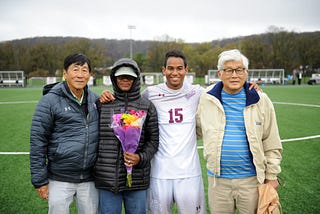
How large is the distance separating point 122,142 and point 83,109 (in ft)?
2.18

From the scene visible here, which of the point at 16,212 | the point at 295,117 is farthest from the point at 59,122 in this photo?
the point at 295,117

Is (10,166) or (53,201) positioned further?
(10,166)

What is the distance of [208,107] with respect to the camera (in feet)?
10.7

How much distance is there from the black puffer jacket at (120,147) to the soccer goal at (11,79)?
4768cm

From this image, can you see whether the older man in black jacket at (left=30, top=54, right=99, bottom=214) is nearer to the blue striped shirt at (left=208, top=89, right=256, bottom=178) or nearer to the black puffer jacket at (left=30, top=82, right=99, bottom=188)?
the black puffer jacket at (left=30, top=82, right=99, bottom=188)

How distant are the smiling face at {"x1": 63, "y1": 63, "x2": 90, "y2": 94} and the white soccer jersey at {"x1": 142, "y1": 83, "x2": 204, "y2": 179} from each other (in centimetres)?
93

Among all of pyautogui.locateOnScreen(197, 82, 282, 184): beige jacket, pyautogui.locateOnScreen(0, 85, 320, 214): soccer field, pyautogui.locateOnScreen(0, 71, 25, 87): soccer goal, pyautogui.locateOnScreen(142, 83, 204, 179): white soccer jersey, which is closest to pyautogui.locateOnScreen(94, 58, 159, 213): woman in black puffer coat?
pyautogui.locateOnScreen(142, 83, 204, 179): white soccer jersey

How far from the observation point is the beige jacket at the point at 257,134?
3068 mm

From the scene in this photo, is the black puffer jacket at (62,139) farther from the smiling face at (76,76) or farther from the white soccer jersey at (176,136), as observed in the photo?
the white soccer jersey at (176,136)

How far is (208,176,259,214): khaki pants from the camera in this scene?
3131mm

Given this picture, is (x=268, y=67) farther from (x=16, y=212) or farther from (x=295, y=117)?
(x=16, y=212)

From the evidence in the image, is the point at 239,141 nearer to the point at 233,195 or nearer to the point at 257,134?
the point at 257,134

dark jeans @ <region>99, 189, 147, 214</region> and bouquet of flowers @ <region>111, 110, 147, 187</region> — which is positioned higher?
bouquet of flowers @ <region>111, 110, 147, 187</region>

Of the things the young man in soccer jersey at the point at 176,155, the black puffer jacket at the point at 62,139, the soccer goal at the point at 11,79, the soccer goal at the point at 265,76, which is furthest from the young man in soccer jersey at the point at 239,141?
the soccer goal at the point at 11,79
